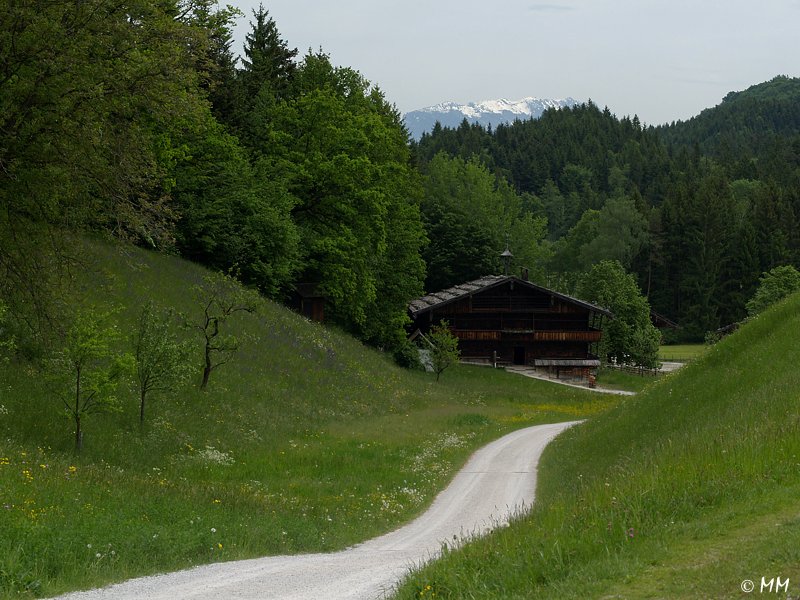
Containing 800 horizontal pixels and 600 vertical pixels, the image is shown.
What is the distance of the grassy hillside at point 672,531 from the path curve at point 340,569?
5.10ft

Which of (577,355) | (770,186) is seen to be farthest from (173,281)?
(770,186)

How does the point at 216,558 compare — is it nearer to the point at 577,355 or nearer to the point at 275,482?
the point at 275,482

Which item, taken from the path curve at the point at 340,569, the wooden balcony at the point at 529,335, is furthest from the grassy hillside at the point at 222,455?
the wooden balcony at the point at 529,335

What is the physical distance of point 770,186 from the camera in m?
138

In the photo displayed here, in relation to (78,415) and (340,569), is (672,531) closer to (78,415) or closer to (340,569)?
(340,569)

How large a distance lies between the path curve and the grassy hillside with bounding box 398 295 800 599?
5.10 feet

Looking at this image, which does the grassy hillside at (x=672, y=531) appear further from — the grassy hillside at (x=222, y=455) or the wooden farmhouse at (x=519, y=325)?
the wooden farmhouse at (x=519, y=325)

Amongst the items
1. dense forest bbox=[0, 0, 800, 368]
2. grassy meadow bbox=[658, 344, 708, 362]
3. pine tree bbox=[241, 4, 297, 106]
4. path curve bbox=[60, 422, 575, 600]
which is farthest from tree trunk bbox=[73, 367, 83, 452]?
grassy meadow bbox=[658, 344, 708, 362]

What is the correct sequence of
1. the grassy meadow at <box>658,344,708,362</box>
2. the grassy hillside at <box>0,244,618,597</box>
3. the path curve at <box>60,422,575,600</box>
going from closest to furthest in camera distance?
the path curve at <box>60,422,575,600</box>, the grassy hillside at <box>0,244,618,597</box>, the grassy meadow at <box>658,344,708,362</box>

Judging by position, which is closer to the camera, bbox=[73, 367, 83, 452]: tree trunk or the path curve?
the path curve

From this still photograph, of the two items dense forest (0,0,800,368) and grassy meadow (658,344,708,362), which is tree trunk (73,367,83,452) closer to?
dense forest (0,0,800,368)

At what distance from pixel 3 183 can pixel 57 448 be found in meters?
7.35

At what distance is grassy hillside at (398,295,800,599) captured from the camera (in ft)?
28.4

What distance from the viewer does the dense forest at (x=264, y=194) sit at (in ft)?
67.6
